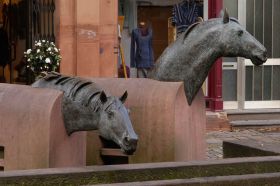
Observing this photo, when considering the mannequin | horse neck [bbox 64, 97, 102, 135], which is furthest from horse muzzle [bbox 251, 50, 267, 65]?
the mannequin

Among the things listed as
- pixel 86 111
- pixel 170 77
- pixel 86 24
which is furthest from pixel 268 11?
pixel 86 111

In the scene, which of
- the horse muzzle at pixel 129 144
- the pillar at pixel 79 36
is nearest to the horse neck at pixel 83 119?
the horse muzzle at pixel 129 144

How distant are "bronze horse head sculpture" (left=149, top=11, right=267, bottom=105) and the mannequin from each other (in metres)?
7.79

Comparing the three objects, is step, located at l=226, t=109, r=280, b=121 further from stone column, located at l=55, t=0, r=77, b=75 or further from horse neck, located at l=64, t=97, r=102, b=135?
horse neck, located at l=64, t=97, r=102, b=135

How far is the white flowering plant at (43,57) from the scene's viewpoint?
11913 millimetres

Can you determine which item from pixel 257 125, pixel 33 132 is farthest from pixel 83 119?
pixel 257 125

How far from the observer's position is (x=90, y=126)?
5.42 metres

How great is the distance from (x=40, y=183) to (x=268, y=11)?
11.0m

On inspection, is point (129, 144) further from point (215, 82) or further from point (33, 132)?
point (215, 82)

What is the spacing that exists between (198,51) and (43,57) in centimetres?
600

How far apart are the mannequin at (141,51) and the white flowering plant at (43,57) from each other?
2528 mm

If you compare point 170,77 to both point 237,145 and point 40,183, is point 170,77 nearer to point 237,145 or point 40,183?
point 237,145

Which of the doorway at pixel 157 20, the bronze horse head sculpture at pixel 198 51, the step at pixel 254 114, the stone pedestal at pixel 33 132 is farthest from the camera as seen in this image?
the doorway at pixel 157 20

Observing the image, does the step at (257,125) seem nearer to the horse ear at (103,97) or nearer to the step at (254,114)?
the step at (254,114)
